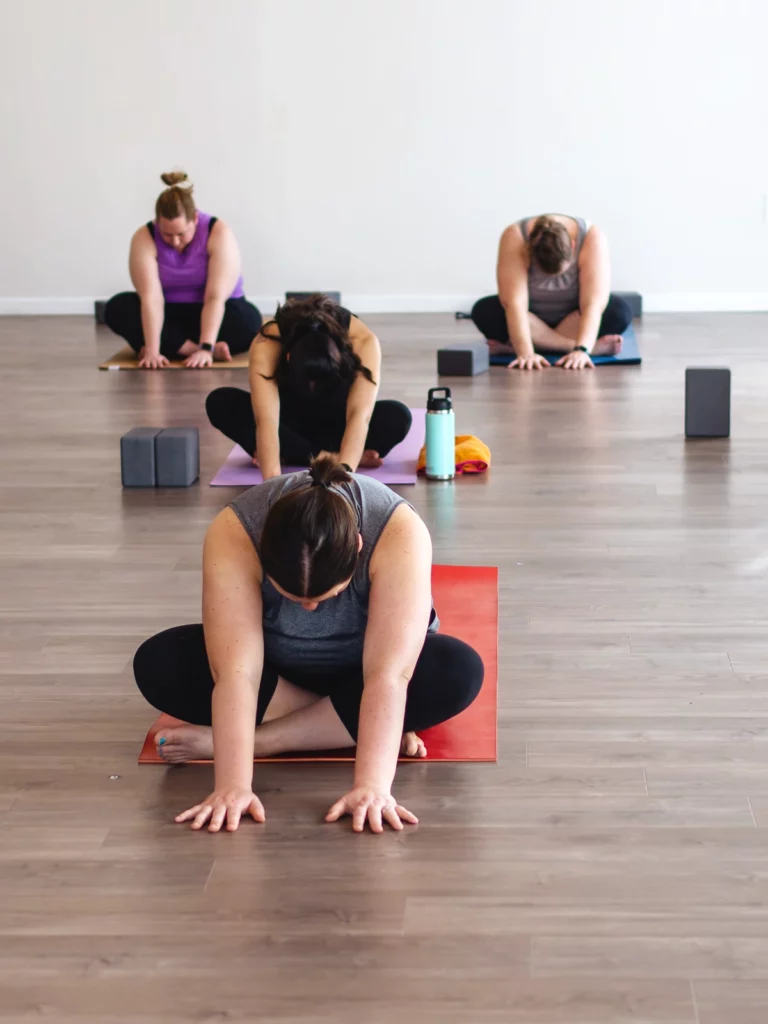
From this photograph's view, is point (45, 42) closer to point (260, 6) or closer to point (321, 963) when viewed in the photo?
point (260, 6)

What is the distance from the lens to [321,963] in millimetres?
1630

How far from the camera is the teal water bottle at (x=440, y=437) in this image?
3.75 m

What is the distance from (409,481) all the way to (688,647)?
1370mm

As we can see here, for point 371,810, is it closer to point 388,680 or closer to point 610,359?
point 388,680

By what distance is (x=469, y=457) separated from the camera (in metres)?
3.90

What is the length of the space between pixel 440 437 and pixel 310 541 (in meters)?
1.98

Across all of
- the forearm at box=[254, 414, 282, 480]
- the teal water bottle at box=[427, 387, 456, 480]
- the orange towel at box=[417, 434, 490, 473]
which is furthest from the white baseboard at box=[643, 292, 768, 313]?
the forearm at box=[254, 414, 282, 480]

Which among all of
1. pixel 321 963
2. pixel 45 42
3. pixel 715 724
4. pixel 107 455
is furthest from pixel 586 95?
pixel 321 963

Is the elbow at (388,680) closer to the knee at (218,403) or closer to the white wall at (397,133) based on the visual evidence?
the knee at (218,403)

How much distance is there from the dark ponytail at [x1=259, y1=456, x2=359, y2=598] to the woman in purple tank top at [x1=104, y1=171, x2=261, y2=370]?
141 inches

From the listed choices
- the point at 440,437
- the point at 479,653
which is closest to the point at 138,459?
the point at 440,437

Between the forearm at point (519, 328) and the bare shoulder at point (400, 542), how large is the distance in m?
3.43

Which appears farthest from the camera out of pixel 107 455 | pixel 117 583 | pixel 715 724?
pixel 107 455

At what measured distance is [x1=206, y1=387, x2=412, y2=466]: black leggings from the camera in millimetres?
3818
